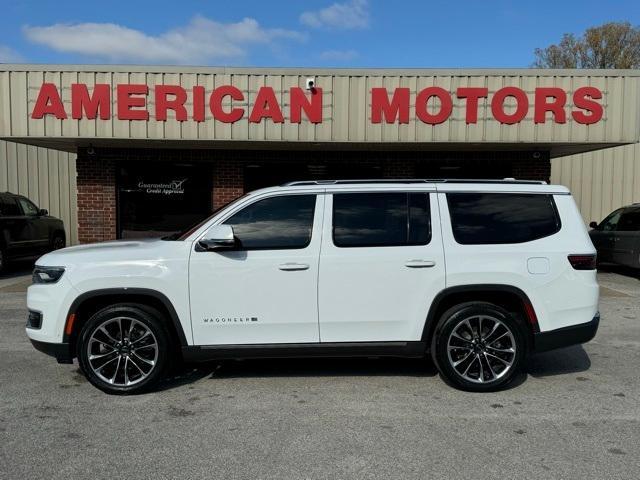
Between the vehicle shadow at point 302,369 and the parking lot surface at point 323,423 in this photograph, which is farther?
the vehicle shadow at point 302,369

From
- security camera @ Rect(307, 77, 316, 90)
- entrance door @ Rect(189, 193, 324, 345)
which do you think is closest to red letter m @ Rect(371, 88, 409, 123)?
security camera @ Rect(307, 77, 316, 90)

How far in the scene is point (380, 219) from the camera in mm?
4762

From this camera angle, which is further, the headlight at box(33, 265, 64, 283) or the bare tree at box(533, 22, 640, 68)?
the bare tree at box(533, 22, 640, 68)

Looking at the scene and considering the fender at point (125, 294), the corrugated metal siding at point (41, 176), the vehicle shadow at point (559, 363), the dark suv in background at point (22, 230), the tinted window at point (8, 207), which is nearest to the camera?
the fender at point (125, 294)

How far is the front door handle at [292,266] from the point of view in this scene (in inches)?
181

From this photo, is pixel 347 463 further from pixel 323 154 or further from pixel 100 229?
pixel 100 229

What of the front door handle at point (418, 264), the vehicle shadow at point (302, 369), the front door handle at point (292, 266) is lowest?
the vehicle shadow at point (302, 369)

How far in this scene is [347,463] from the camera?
3459 mm

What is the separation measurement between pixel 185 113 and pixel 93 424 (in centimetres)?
749

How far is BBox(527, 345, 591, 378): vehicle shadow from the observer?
5.37m

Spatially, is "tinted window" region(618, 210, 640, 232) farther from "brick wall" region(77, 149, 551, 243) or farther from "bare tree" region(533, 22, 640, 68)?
"bare tree" region(533, 22, 640, 68)

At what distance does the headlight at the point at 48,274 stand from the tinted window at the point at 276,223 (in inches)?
57.8

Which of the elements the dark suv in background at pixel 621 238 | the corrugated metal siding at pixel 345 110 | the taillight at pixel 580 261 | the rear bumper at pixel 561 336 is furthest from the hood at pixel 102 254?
the dark suv in background at pixel 621 238

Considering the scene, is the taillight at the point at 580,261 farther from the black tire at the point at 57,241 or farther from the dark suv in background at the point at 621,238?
the black tire at the point at 57,241
